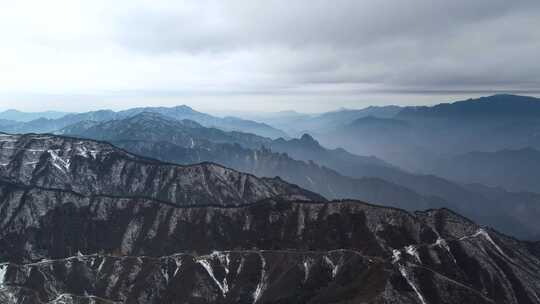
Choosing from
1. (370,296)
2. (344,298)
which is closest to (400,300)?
(370,296)

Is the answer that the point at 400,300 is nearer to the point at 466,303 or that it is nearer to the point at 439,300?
the point at 439,300

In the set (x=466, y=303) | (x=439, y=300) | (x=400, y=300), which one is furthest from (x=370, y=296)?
(x=466, y=303)

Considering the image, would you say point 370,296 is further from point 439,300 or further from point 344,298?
point 439,300

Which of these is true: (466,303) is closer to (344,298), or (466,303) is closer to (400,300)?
(400,300)

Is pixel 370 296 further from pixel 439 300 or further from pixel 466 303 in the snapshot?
pixel 466 303

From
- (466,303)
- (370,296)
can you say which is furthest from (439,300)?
(370,296)
